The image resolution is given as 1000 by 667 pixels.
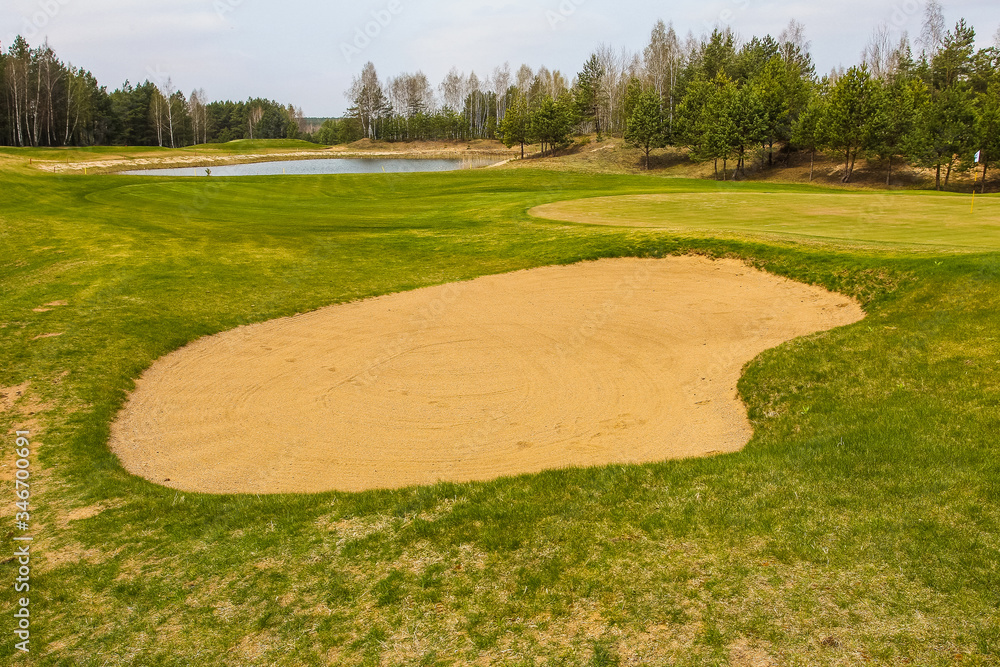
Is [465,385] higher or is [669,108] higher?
[669,108]

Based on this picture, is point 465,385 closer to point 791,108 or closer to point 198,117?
point 791,108

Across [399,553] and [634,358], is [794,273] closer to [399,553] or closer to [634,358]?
[634,358]

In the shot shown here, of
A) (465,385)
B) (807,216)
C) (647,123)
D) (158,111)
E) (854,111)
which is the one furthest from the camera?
(158,111)

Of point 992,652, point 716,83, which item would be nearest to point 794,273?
point 992,652

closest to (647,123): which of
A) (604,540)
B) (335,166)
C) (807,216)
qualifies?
(335,166)

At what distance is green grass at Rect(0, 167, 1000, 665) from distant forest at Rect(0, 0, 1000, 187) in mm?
50664

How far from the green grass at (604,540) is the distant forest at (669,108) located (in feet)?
166

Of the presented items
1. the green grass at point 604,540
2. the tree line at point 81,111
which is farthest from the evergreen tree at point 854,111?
the tree line at point 81,111

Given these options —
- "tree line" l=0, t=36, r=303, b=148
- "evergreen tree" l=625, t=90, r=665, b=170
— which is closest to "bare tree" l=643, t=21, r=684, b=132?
"evergreen tree" l=625, t=90, r=665, b=170

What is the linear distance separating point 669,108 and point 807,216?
85.9 m

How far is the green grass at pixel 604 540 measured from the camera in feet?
20.3

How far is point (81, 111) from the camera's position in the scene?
110m

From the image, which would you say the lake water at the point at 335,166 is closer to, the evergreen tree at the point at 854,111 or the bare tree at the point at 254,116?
the evergreen tree at the point at 854,111

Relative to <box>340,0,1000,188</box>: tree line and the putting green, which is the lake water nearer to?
<box>340,0,1000,188</box>: tree line
